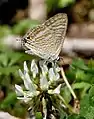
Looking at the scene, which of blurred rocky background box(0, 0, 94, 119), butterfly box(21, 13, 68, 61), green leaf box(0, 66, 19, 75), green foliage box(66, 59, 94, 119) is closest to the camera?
butterfly box(21, 13, 68, 61)

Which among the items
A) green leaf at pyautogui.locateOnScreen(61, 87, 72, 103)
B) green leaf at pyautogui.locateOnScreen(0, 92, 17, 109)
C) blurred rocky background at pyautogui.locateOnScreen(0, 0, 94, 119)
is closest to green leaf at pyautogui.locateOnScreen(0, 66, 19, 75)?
green leaf at pyautogui.locateOnScreen(0, 92, 17, 109)

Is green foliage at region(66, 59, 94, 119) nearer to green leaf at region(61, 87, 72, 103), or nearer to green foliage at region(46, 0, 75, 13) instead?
green leaf at region(61, 87, 72, 103)

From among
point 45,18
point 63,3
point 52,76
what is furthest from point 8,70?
point 45,18

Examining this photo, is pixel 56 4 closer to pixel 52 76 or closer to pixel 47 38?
pixel 47 38

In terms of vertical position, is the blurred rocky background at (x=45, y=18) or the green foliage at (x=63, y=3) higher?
the green foliage at (x=63, y=3)

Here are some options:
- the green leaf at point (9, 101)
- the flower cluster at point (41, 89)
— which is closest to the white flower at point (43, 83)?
the flower cluster at point (41, 89)

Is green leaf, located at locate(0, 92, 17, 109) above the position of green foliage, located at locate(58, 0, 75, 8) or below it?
below

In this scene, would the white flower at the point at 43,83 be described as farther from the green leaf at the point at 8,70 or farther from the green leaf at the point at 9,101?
the green leaf at the point at 8,70

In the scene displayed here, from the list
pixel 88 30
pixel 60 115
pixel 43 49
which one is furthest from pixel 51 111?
pixel 88 30

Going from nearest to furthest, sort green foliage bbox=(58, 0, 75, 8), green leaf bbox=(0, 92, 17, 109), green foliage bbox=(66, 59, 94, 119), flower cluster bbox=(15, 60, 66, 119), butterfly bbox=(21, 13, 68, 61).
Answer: flower cluster bbox=(15, 60, 66, 119), butterfly bbox=(21, 13, 68, 61), green foliage bbox=(66, 59, 94, 119), green leaf bbox=(0, 92, 17, 109), green foliage bbox=(58, 0, 75, 8)
